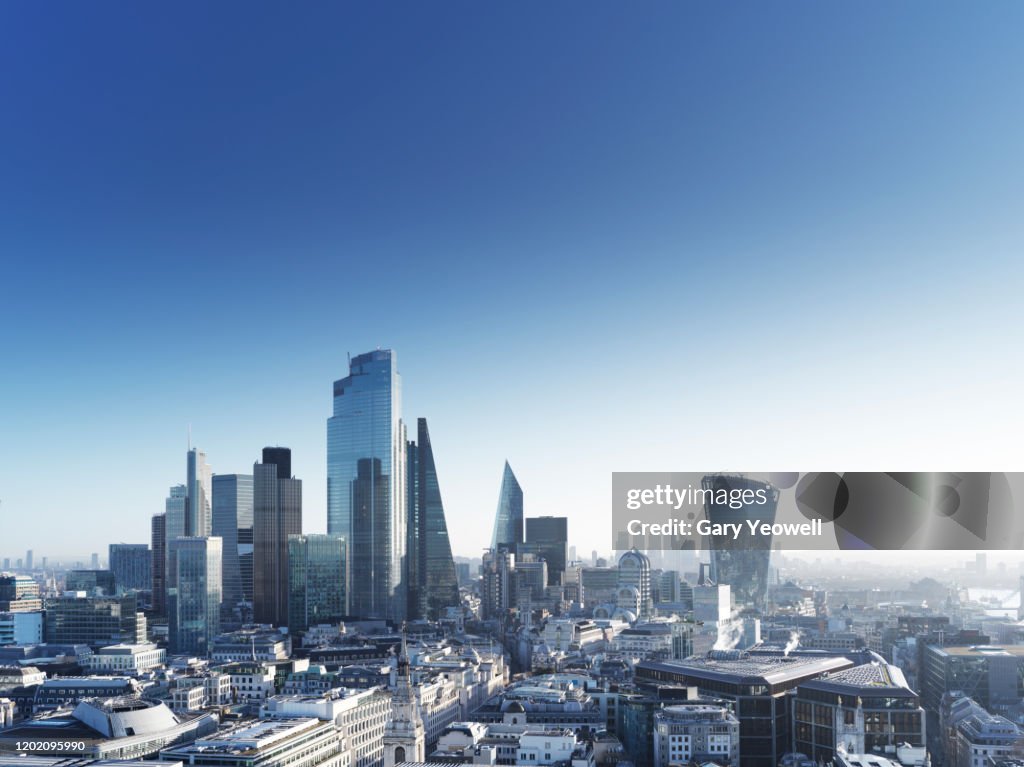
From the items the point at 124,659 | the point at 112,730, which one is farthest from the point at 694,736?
the point at 124,659

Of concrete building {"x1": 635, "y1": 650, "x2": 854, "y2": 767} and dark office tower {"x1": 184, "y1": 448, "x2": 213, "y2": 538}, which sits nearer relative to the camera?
concrete building {"x1": 635, "y1": 650, "x2": 854, "y2": 767}

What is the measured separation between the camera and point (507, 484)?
77312 millimetres

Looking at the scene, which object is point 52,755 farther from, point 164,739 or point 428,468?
point 428,468

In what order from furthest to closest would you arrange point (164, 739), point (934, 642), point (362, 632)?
point (362, 632)
point (934, 642)
point (164, 739)

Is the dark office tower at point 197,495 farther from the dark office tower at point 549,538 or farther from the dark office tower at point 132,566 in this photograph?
the dark office tower at point 549,538

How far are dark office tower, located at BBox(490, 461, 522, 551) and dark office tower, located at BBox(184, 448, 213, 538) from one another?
1926cm

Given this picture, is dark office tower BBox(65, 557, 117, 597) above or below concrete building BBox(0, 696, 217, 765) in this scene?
below

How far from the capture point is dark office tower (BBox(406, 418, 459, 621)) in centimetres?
6328

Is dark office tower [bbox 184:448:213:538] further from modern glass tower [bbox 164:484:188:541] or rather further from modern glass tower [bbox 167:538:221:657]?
modern glass tower [bbox 167:538:221:657]

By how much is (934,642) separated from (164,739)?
2701cm

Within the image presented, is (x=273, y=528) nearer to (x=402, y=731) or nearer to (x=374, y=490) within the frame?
(x=374, y=490)

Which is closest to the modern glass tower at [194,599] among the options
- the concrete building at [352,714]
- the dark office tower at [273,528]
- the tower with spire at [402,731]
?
the dark office tower at [273,528]

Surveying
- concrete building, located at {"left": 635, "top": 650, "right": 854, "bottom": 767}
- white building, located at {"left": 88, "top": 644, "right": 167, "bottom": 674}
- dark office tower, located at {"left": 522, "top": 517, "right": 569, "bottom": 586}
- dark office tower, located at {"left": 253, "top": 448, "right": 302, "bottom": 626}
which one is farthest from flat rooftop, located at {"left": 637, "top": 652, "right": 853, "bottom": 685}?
dark office tower, located at {"left": 522, "top": 517, "right": 569, "bottom": 586}

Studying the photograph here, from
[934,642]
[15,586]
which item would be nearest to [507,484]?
[15,586]
